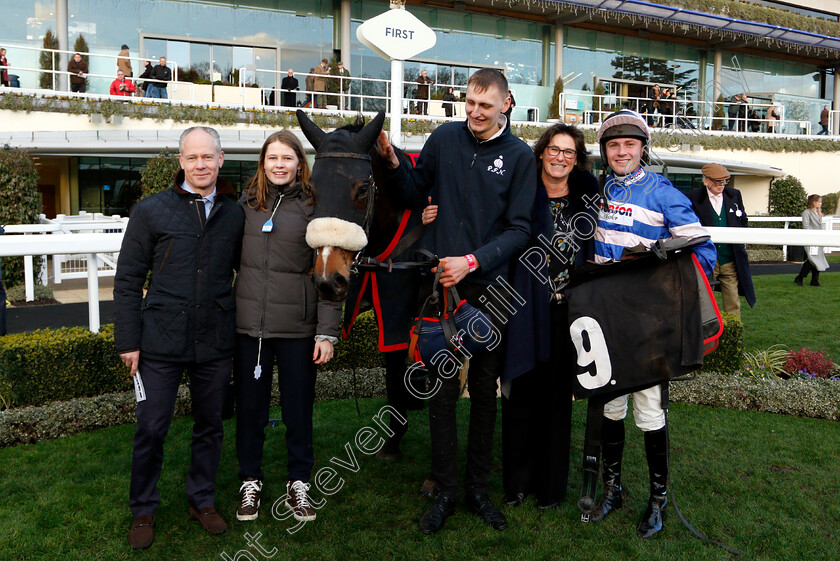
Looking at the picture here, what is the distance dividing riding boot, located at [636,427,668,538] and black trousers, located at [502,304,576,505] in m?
0.41

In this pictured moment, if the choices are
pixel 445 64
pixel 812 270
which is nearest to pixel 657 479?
pixel 812 270

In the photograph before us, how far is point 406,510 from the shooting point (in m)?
3.24

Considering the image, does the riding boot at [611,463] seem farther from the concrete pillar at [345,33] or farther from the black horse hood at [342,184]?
the concrete pillar at [345,33]

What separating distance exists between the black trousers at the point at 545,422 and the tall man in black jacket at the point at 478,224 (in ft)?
0.68

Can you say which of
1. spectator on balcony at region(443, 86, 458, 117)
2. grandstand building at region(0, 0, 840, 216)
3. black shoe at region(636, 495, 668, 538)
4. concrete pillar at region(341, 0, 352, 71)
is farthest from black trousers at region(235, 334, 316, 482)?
concrete pillar at region(341, 0, 352, 71)

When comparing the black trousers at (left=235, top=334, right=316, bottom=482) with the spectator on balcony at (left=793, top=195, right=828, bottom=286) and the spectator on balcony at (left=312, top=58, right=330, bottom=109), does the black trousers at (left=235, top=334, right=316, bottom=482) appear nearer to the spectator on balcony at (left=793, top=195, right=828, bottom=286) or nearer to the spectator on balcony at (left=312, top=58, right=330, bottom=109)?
the spectator on balcony at (left=793, top=195, right=828, bottom=286)

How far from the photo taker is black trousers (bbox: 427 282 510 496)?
121 inches

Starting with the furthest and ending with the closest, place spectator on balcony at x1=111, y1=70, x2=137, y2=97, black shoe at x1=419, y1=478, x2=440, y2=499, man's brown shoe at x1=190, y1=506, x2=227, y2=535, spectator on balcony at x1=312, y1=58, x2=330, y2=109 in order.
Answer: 1. spectator on balcony at x1=312, y1=58, x2=330, y2=109
2. spectator on balcony at x1=111, y1=70, x2=137, y2=97
3. black shoe at x1=419, y1=478, x2=440, y2=499
4. man's brown shoe at x1=190, y1=506, x2=227, y2=535

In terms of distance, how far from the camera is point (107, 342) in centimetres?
435

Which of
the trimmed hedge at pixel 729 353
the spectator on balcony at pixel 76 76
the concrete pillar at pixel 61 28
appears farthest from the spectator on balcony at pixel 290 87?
the trimmed hedge at pixel 729 353

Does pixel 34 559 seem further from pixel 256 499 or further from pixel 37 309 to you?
pixel 37 309

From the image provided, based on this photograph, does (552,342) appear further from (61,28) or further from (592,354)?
(61,28)

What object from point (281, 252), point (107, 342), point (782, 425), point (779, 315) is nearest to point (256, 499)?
point (281, 252)

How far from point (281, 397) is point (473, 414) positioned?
955 mm
